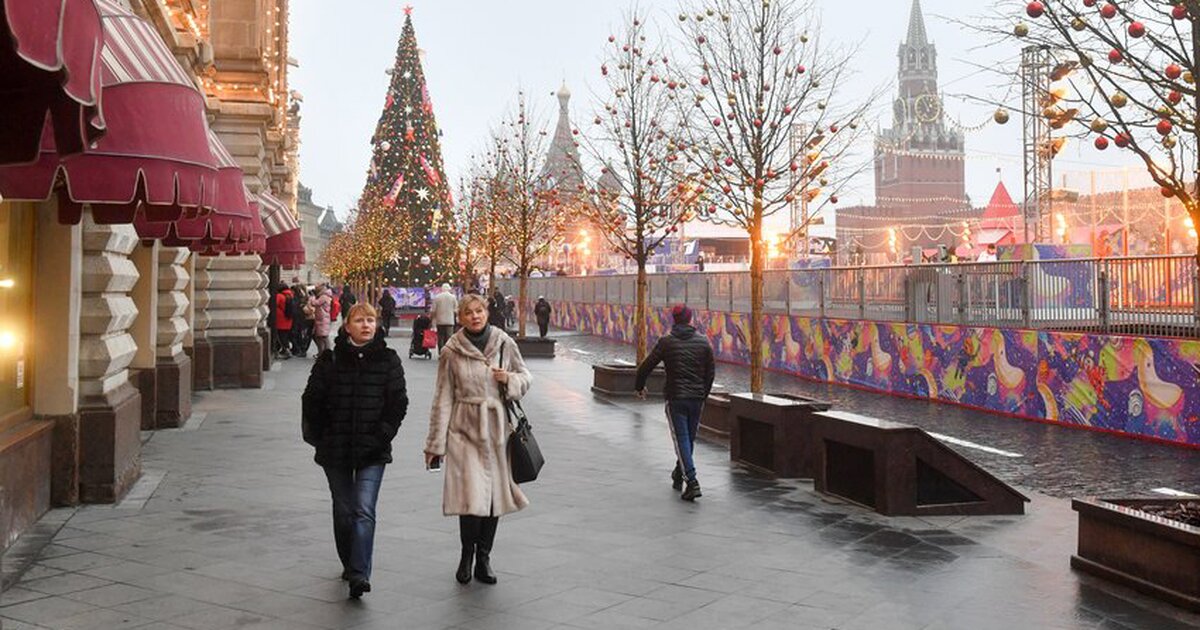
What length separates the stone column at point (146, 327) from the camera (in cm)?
1312

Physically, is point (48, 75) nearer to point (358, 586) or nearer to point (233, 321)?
point (358, 586)

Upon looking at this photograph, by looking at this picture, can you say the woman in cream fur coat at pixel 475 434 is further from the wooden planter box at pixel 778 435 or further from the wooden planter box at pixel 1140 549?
the wooden planter box at pixel 778 435

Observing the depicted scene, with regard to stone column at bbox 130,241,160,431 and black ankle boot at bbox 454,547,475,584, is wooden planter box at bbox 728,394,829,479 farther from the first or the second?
stone column at bbox 130,241,160,431

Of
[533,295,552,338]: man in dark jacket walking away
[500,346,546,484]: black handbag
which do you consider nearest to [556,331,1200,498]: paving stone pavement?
[500,346,546,484]: black handbag

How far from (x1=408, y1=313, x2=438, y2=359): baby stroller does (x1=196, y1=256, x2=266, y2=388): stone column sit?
9550mm

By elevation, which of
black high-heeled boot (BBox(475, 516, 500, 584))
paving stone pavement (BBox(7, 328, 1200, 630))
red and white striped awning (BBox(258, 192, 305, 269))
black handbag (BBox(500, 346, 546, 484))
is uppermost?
red and white striped awning (BBox(258, 192, 305, 269))

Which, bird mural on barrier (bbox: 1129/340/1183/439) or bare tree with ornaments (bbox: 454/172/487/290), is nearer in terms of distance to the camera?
bird mural on barrier (bbox: 1129/340/1183/439)

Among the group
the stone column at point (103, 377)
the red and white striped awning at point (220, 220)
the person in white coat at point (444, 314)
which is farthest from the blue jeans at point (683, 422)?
the person in white coat at point (444, 314)

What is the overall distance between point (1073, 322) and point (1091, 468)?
4.69 metres

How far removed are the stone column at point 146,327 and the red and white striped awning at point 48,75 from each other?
8712 millimetres

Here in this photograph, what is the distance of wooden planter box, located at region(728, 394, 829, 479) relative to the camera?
11.4 m

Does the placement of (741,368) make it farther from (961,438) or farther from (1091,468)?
(1091,468)

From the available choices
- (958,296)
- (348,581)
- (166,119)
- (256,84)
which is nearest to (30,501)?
(348,581)

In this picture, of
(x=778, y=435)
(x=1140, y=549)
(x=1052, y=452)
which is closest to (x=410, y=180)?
(x=1052, y=452)
